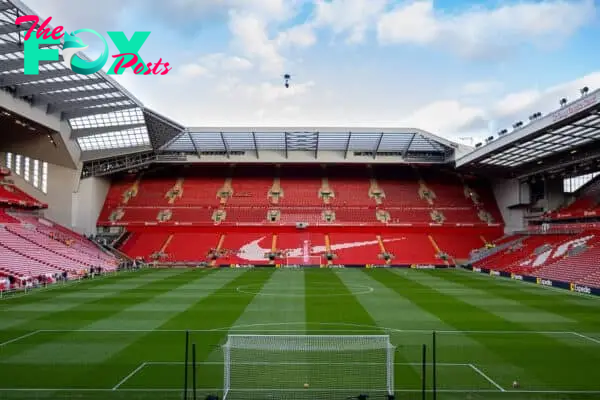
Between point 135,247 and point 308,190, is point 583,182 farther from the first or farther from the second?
point 135,247

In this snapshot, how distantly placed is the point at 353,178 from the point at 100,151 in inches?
1249

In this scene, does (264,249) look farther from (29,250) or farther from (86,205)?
(29,250)

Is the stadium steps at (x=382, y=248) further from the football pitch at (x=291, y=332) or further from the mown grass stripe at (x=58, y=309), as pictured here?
the mown grass stripe at (x=58, y=309)

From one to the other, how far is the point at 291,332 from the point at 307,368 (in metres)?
4.58

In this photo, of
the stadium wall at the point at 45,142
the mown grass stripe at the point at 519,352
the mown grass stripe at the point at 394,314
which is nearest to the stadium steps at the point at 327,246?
the mown grass stripe at the point at 394,314

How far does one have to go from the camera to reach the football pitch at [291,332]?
13.3 m

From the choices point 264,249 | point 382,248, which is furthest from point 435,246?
point 264,249

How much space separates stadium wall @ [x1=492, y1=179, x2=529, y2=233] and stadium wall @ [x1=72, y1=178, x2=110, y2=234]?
4767 cm

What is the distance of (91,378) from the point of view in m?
13.9

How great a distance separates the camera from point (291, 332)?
19.3 m

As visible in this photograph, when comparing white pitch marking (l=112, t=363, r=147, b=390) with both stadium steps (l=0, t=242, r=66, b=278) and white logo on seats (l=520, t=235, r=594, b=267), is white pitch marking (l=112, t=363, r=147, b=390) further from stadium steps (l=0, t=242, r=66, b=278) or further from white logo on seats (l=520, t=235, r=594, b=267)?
white logo on seats (l=520, t=235, r=594, b=267)

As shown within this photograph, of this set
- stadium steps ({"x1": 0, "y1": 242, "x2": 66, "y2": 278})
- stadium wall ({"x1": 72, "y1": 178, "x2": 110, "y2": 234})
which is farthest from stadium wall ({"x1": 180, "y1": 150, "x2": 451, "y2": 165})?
stadium steps ({"x1": 0, "y1": 242, "x2": 66, "y2": 278})

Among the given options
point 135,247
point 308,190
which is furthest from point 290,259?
point 135,247

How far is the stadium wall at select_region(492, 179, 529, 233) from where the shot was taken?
186 ft
